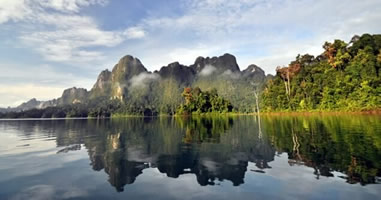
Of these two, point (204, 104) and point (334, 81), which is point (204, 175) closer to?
point (334, 81)

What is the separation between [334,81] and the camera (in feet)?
204

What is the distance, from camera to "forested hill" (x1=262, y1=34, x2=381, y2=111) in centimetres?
5165

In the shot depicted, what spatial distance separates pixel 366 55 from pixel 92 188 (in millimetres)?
68418

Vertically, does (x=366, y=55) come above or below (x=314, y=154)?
above

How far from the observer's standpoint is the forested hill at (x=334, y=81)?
51.6 m

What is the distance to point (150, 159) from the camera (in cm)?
1220

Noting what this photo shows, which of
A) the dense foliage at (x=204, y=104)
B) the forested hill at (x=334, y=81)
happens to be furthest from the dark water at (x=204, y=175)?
the dense foliage at (x=204, y=104)

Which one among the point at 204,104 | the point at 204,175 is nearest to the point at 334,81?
the point at 204,104

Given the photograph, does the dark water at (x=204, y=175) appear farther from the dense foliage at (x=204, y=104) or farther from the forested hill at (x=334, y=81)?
the dense foliage at (x=204, y=104)

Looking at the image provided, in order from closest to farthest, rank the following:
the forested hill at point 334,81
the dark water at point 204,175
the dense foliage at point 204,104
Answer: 1. the dark water at point 204,175
2. the forested hill at point 334,81
3. the dense foliage at point 204,104

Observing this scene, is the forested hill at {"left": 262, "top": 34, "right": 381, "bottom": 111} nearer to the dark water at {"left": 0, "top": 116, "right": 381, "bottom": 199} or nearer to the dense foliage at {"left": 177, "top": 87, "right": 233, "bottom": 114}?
the dense foliage at {"left": 177, "top": 87, "right": 233, "bottom": 114}

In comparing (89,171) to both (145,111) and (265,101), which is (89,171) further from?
(145,111)

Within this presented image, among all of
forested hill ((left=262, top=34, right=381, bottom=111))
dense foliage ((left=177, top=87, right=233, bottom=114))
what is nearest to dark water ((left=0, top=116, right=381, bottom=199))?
forested hill ((left=262, top=34, right=381, bottom=111))

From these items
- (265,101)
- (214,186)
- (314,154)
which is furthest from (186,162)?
(265,101)
